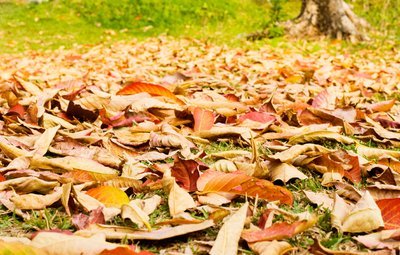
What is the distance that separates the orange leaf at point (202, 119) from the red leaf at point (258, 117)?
0.19m

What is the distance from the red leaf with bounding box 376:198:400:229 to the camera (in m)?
1.40

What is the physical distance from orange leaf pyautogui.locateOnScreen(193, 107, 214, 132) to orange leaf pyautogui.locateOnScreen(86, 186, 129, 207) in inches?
33.2

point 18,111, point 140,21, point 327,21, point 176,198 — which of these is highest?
point 176,198

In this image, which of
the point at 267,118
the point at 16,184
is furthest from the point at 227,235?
the point at 267,118

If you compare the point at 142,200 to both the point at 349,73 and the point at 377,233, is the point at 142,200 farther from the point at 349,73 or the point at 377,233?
the point at 349,73

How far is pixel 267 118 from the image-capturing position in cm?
256

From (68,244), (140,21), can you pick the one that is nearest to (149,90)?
(68,244)

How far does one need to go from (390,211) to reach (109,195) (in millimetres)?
825

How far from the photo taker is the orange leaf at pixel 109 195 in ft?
5.11

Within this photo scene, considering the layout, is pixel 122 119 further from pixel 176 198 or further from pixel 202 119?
pixel 176 198

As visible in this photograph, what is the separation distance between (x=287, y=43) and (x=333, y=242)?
7130 mm

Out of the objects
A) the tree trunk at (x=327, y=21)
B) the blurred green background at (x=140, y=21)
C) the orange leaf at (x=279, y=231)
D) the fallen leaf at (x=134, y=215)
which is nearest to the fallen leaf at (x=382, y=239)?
the orange leaf at (x=279, y=231)

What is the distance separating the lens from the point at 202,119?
241 centimetres

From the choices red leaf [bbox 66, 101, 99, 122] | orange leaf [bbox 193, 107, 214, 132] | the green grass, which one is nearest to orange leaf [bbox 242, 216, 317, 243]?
the green grass
